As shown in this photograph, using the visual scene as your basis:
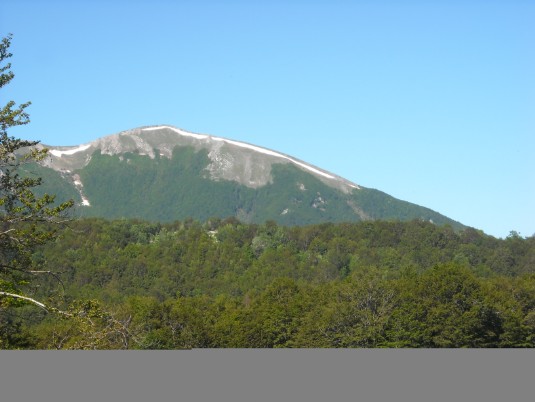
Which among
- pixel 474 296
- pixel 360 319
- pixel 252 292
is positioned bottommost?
pixel 252 292

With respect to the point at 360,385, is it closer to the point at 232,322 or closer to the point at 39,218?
the point at 39,218

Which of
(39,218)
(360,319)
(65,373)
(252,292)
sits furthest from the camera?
(252,292)

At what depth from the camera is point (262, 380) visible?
723 inches

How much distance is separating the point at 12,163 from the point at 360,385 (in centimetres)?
1720

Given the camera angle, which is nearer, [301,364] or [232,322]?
[301,364]

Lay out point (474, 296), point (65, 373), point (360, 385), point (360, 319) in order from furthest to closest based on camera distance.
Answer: point (360, 319) → point (474, 296) → point (360, 385) → point (65, 373)

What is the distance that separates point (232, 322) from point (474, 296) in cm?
3630

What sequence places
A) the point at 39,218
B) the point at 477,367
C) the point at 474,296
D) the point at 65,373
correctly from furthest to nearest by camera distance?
the point at 474,296
the point at 39,218
the point at 477,367
the point at 65,373

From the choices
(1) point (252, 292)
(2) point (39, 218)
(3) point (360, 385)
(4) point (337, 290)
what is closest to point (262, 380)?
(3) point (360, 385)

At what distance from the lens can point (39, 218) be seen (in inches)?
1172

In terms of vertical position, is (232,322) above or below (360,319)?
below

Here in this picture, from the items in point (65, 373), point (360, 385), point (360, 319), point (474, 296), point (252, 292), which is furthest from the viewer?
point (252, 292)

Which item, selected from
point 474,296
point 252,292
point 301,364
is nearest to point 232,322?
point 474,296

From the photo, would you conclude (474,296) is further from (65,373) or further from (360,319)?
(65,373)
